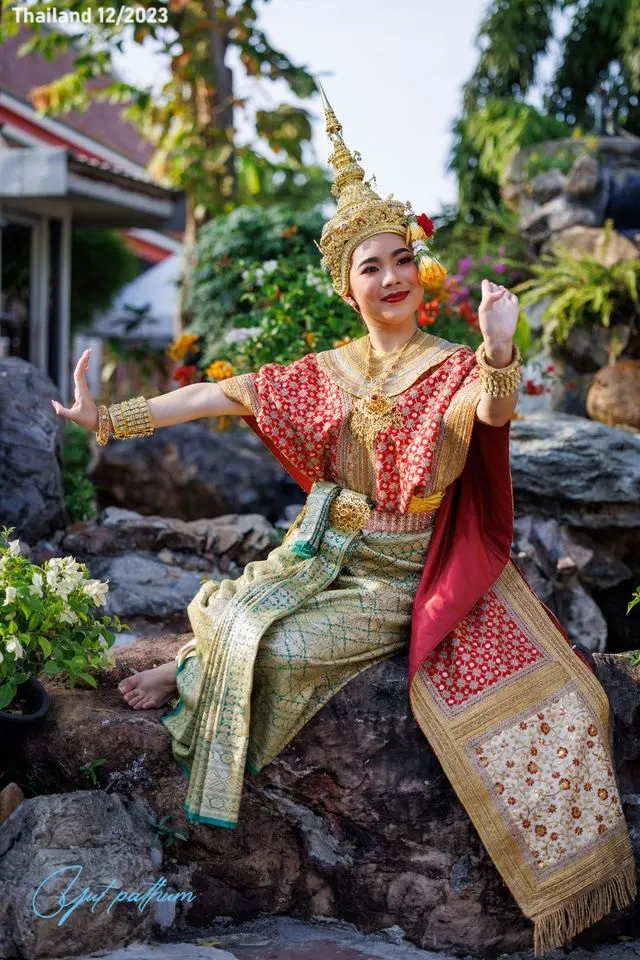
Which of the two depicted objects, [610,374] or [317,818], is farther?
[610,374]

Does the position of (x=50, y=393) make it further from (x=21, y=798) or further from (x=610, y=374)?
(x=610, y=374)

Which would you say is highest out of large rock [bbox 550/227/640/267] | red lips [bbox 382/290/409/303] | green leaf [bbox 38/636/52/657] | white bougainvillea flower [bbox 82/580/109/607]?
large rock [bbox 550/227/640/267]

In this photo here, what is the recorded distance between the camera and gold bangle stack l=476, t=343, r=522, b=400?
2949mm

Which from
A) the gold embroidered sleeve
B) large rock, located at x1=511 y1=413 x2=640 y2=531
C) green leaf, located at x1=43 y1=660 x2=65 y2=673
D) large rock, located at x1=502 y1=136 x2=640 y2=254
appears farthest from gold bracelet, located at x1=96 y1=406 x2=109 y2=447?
large rock, located at x1=502 y1=136 x2=640 y2=254

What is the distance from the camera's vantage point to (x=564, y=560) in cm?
602

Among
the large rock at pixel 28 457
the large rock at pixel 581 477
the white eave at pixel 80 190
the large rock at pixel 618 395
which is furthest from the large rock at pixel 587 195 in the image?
the large rock at pixel 28 457

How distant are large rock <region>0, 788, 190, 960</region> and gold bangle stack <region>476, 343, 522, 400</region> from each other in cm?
161

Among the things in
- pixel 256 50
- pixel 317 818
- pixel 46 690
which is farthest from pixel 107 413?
pixel 256 50

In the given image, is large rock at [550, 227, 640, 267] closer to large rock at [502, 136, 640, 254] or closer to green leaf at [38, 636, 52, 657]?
large rock at [502, 136, 640, 254]

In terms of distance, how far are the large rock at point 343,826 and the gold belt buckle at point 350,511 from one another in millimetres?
447

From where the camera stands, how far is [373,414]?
11.0 feet

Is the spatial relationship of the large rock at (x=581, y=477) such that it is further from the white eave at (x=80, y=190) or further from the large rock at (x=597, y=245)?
the white eave at (x=80, y=190)

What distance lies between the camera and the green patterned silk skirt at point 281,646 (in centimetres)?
305

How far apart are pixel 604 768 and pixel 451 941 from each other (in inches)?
26.4
